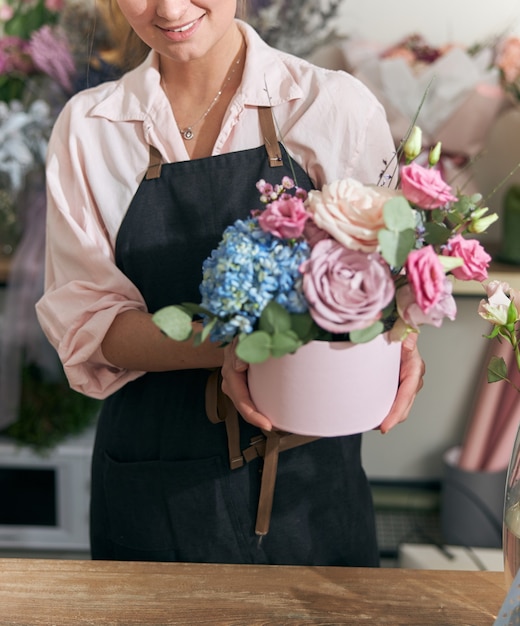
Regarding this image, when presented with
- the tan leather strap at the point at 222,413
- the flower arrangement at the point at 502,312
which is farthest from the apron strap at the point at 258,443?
the flower arrangement at the point at 502,312

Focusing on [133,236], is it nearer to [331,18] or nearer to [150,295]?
[150,295]

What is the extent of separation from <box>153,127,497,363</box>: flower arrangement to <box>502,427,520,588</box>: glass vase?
0.19 metres

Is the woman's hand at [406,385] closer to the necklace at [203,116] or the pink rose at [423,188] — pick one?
the pink rose at [423,188]

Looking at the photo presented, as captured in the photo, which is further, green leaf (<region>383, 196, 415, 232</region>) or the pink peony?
the pink peony

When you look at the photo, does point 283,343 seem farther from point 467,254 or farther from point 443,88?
point 443,88

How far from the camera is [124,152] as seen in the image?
122cm

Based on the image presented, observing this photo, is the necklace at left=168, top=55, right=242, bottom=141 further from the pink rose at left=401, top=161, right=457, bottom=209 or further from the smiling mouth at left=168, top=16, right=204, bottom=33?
the pink rose at left=401, top=161, right=457, bottom=209

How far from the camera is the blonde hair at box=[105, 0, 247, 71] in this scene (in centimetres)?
130

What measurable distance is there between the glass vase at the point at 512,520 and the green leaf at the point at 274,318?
0.29m

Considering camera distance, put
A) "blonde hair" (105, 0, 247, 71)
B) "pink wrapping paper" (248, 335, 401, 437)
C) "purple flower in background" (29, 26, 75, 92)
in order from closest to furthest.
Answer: "pink wrapping paper" (248, 335, 401, 437) < "blonde hair" (105, 0, 247, 71) < "purple flower in background" (29, 26, 75, 92)

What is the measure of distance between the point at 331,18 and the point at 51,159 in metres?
1.50

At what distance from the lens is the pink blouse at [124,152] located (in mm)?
1180

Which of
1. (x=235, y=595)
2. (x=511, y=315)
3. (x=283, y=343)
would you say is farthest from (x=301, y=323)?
(x=235, y=595)

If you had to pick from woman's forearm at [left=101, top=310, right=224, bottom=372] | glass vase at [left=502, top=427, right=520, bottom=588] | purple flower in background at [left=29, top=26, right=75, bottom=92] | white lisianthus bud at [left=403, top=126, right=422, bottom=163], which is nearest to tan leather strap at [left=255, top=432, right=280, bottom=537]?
woman's forearm at [left=101, top=310, right=224, bottom=372]
